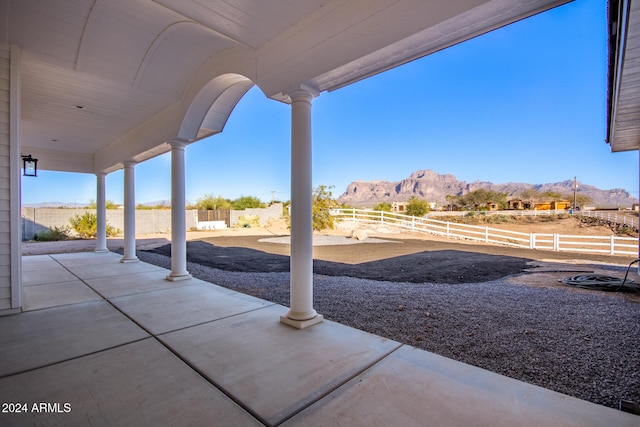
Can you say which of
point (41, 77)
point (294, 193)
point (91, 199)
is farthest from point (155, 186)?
point (294, 193)

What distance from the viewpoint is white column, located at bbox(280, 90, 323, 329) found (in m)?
3.01

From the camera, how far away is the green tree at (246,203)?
1169 inches

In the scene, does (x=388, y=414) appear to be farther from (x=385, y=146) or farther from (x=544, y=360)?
(x=385, y=146)

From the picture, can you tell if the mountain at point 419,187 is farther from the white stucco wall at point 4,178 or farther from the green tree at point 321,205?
the white stucco wall at point 4,178

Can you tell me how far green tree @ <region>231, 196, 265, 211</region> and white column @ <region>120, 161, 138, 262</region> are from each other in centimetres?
2238

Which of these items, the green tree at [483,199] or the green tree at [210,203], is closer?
the green tree at [210,203]

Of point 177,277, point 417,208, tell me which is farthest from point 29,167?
point 417,208

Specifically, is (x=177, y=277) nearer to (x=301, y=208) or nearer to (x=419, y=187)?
(x=301, y=208)

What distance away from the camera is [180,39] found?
3400 millimetres

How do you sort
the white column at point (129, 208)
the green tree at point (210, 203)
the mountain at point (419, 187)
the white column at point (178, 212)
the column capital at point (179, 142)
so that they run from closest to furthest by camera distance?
the column capital at point (179, 142) → the white column at point (178, 212) → the white column at point (129, 208) → the green tree at point (210, 203) → the mountain at point (419, 187)

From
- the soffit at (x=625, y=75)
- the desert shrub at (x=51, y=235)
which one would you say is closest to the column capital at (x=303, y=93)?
the soffit at (x=625, y=75)

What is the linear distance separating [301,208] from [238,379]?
1636 millimetres

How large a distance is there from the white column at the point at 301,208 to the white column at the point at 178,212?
115 inches

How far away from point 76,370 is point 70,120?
585 centimetres
